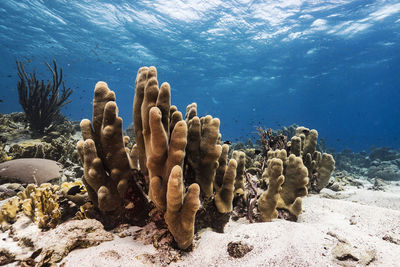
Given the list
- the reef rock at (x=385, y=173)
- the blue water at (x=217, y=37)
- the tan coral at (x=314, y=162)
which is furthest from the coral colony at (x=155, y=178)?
the blue water at (x=217, y=37)

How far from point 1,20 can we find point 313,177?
32706mm

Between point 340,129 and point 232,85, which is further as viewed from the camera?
point 340,129

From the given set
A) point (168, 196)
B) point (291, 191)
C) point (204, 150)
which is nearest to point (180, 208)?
point (168, 196)

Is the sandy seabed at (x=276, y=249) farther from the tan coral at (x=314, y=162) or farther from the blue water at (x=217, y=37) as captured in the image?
the blue water at (x=217, y=37)

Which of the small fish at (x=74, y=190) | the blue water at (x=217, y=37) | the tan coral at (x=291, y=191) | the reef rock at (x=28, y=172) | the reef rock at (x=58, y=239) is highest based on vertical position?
the blue water at (x=217, y=37)

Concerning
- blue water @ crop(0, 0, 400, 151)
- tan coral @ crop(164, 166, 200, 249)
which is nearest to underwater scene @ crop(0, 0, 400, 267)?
tan coral @ crop(164, 166, 200, 249)

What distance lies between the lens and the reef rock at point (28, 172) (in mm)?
4258

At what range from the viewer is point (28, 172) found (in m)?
4.34

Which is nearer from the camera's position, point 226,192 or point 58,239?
point 58,239

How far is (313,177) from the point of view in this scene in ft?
16.2

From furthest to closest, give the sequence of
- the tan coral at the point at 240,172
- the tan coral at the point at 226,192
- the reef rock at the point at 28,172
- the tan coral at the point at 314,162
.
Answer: the tan coral at the point at 314,162
the reef rock at the point at 28,172
the tan coral at the point at 240,172
the tan coral at the point at 226,192

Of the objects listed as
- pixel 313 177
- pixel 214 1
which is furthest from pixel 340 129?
pixel 313 177

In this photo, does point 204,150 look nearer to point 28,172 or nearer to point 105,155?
point 105,155

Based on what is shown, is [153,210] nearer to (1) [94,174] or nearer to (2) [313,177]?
(1) [94,174]
